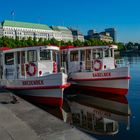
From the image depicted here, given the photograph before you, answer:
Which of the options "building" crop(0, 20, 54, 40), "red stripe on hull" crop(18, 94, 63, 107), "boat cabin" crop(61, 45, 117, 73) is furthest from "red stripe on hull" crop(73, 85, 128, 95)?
"building" crop(0, 20, 54, 40)

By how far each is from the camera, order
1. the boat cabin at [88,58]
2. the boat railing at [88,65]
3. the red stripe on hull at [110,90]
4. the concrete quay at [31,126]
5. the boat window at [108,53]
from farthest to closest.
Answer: the boat railing at [88,65]
the boat window at [108,53]
the boat cabin at [88,58]
the red stripe on hull at [110,90]
the concrete quay at [31,126]

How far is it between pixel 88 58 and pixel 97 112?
741cm

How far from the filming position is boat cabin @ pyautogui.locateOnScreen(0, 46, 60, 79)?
17.3 metres

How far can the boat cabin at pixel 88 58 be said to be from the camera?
72.6 ft

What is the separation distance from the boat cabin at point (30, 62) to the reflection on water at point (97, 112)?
2443 mm

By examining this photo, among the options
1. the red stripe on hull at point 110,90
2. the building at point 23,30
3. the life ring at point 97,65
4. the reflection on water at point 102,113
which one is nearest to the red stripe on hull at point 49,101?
the reflection on water at point 102,113

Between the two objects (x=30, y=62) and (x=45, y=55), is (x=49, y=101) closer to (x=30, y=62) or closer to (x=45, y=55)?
(x=30, y=62)

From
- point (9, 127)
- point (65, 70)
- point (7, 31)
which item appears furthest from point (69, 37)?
point (9, 127)

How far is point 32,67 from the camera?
17359 mm

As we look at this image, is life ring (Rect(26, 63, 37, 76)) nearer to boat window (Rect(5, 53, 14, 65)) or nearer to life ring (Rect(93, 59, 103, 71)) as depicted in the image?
boat window (Rect(5, 53, 14, 65))

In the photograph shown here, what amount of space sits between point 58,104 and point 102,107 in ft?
7.76

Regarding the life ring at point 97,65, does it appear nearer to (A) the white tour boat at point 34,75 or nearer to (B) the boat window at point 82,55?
(B) the boat window at point 82,55

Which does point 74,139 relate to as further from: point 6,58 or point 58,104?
point 6,58

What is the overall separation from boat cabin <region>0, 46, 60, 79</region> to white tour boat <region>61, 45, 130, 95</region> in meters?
3.90
